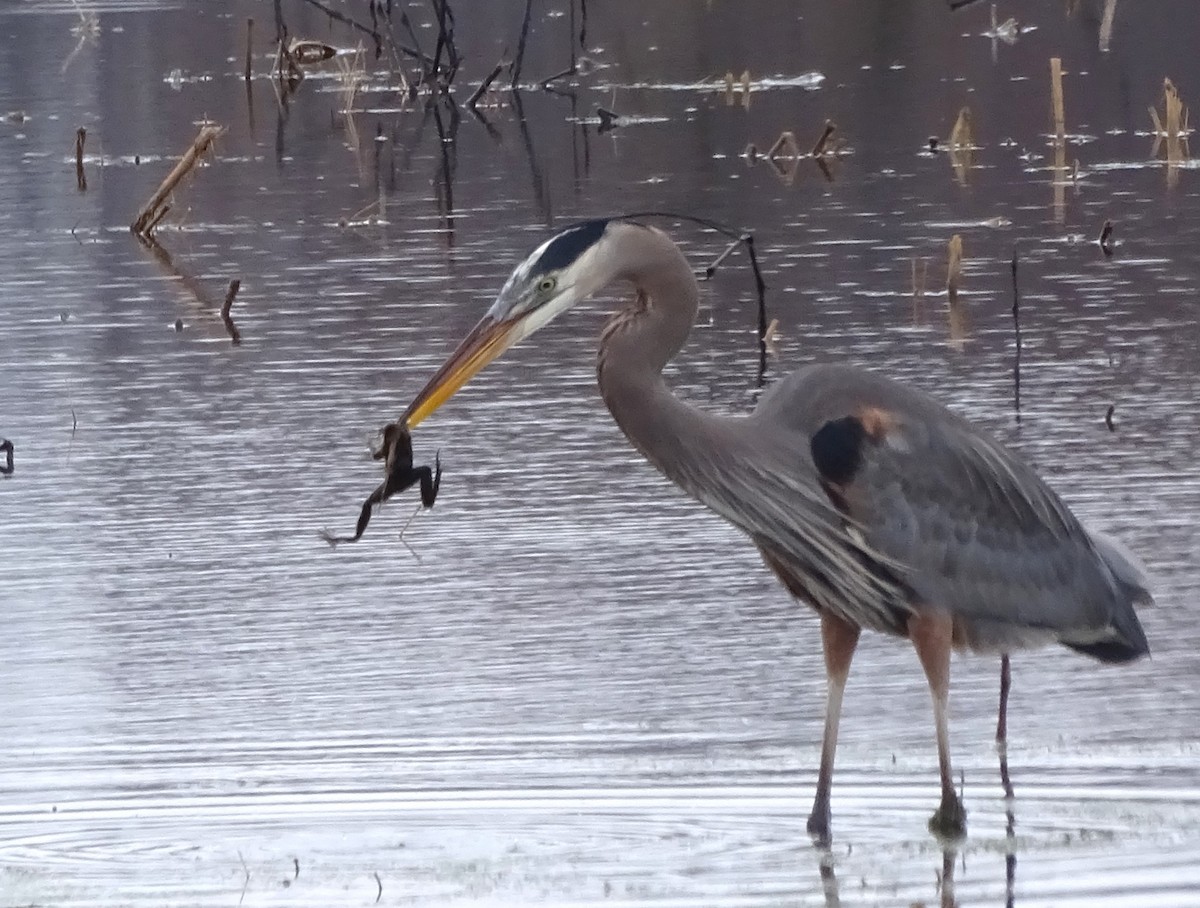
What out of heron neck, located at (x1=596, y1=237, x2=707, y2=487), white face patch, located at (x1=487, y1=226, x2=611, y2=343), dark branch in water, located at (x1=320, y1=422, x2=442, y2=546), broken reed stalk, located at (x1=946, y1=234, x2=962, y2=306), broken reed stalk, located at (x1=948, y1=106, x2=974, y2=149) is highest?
white face patch, located at (x1=487, y1=226, x2=611, y2=343)

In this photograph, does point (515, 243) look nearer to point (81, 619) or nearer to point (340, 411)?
point (340, 411)

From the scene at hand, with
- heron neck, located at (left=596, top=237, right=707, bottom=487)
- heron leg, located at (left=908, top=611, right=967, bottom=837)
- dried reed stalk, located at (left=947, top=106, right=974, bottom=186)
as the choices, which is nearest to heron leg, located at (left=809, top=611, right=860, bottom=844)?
heron leg, located at (left=908, top=611, right=967, bottom=837)

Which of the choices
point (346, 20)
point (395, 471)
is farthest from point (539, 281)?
point (346, 20)

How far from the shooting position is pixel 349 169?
68.2ft

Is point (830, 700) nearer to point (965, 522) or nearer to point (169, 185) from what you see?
point (965, 522)

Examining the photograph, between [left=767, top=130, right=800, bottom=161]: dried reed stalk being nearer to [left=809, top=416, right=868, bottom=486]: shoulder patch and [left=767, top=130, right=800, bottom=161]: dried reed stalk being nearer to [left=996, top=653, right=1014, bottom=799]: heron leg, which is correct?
[left=996, top=653, right=1014, bottom=799]: heron leg

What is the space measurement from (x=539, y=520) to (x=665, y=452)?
3202 millimetres

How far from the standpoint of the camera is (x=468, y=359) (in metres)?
5.20

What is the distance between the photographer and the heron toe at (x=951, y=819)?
5.55 m

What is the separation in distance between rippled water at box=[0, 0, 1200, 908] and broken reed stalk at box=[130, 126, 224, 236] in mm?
222

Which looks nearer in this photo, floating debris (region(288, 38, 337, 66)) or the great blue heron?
the great blue heron

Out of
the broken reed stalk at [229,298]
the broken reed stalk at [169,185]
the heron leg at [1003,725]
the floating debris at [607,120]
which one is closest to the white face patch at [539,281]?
the heron leg at [1003,725]

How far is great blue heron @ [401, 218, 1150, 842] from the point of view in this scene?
530cm

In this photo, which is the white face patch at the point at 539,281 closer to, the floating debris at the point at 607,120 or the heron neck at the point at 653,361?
the heron neck at the point at 653,361
